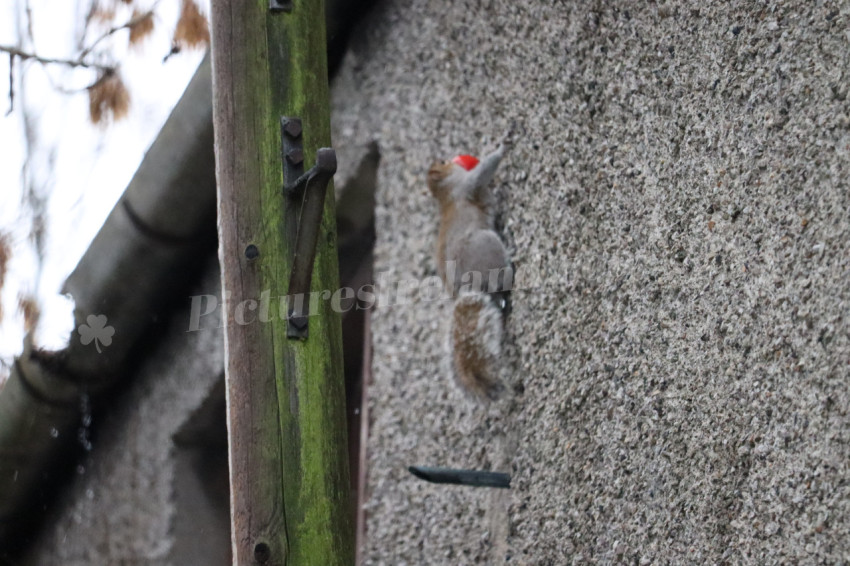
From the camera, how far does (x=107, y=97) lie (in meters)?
2.40

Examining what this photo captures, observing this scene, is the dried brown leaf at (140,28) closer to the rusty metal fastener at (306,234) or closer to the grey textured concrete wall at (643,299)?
the grey textured concrete wall at (643,299)

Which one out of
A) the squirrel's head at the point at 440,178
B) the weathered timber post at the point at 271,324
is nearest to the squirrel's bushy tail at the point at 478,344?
the squirrel's head at the point at 440,178

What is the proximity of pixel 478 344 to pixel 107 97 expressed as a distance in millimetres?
1156

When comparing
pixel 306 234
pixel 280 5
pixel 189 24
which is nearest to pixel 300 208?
pixel 306 234

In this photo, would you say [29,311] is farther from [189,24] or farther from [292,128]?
[292,128]

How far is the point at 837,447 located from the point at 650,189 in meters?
0.61

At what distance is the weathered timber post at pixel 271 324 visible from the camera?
1.54 m

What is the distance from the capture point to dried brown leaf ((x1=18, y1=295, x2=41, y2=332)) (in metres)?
2.33

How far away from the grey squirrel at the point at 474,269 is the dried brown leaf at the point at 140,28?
0.83 meters

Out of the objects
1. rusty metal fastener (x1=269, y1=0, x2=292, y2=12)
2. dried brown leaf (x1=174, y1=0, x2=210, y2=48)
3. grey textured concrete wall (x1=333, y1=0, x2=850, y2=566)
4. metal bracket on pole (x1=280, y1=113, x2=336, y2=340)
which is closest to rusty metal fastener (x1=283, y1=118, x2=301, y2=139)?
metal bracket on pole (x1=280, y1=113, x2=336, y2=340)

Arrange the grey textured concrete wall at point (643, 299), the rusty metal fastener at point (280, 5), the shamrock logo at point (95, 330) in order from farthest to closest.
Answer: the shamrock logo at point (95, 330), the rusty metal fastener at point (280, 5), the grey textured concrete wall at point (643, 299)

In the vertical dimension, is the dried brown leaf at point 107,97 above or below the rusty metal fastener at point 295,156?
above

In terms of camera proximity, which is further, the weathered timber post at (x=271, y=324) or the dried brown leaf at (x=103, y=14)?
the dried brown leaf at (x=103, y=14)

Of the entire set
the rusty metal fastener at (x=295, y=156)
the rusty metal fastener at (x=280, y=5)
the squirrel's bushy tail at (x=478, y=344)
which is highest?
the rusty metal fastener at (x=280, y=5)
